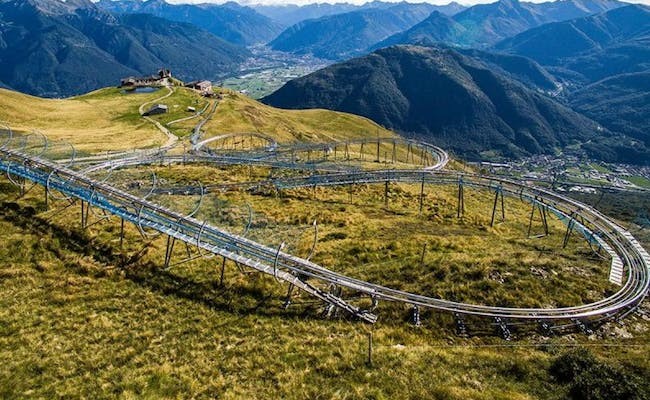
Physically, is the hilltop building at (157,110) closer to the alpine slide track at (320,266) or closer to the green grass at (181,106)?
the green grass at (181,106)

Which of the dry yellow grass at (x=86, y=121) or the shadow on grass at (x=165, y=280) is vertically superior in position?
→ the dry yellow grass at (x=86, y=121)

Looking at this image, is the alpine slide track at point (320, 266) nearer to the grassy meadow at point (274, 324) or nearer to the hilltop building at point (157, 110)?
the grassy meadow at point (274, 324)

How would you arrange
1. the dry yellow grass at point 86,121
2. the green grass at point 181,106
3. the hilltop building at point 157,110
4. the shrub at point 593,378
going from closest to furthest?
1. the shrub at point 593,378
2. the dry yellow grass at point 86,121
3. the green grass at point 181,106
4. the hilltop building at point 157,110

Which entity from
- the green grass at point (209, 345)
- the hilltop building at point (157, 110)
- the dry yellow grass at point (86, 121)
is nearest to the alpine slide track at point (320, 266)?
the green grass at point (209, 345)

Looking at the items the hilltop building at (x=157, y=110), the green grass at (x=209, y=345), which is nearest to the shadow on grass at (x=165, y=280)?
the green grass at (x=209, y=345)

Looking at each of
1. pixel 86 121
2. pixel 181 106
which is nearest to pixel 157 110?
pixel 181 106

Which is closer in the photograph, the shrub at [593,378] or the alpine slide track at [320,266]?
the shrub at [593,378]

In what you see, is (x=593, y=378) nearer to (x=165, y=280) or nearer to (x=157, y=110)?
(x=165, y=280)

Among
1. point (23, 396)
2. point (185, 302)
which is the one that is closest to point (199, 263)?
point (185, 302)

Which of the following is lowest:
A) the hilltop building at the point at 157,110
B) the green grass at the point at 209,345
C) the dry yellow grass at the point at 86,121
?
the green grass at the point at 209,345

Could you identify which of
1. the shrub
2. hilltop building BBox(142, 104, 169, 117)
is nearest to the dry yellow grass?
hilltop building BBox(142, 104, 169, 117)

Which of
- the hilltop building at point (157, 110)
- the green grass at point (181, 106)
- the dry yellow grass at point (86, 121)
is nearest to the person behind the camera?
the dry yellow grass at point (86, 121)
